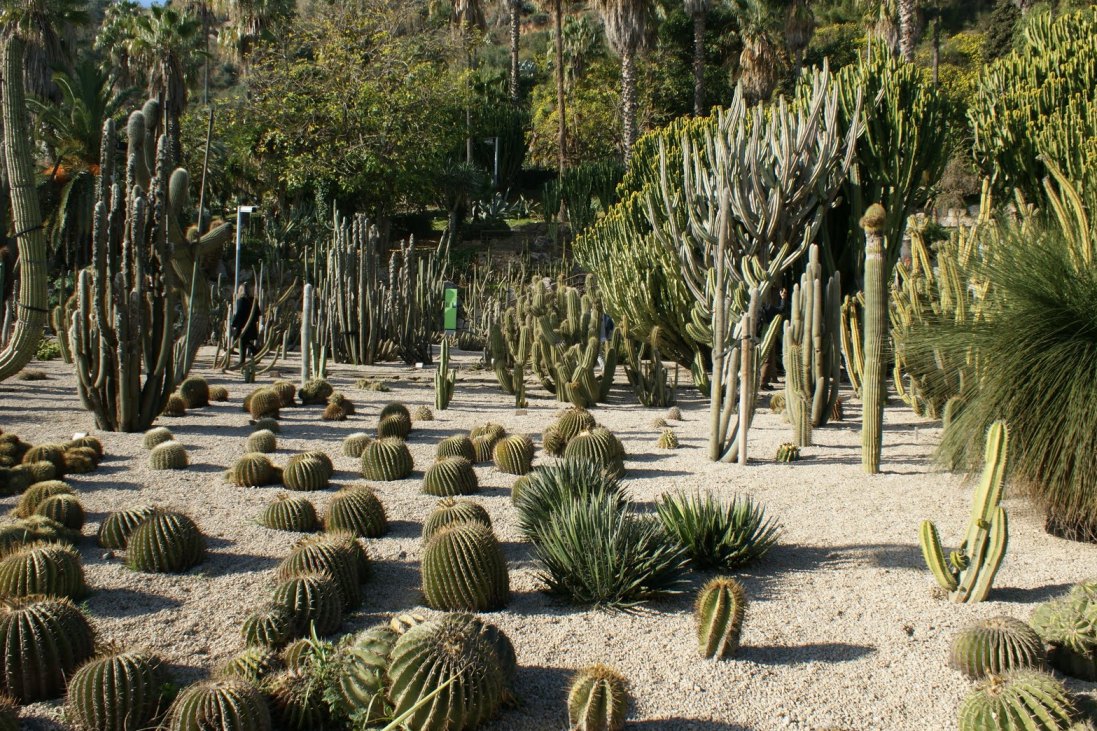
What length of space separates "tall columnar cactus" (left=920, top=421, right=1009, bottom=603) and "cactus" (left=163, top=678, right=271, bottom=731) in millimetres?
3524

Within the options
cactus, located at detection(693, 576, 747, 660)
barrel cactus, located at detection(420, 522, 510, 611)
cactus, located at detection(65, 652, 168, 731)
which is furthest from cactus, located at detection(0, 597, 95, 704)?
cactus, located at detection(693, 576, 747, 660)

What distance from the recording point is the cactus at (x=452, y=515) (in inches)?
245

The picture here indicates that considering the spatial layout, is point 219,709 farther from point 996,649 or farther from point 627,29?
point 627,29

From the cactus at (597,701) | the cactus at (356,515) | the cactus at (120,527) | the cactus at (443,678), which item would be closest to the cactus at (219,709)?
the cactus at (443,678)

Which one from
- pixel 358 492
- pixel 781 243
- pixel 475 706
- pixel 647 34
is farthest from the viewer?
pixel 647 34

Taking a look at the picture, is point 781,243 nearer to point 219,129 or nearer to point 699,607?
point 699,607

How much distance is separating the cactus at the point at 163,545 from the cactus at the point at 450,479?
2230 mm

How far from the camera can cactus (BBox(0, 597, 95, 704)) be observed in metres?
4.24

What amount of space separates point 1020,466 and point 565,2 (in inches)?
1373

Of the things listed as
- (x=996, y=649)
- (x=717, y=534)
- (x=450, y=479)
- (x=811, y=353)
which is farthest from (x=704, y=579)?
(x=811, y=353)

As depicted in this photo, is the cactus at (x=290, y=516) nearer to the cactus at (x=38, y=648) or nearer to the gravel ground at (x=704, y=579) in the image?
the gravel ground at (x=704, y=579)

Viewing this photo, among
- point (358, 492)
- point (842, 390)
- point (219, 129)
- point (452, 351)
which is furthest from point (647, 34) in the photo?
point (358, 492)

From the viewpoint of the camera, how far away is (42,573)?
5.16 meters

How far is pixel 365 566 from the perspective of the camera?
5812 mm
